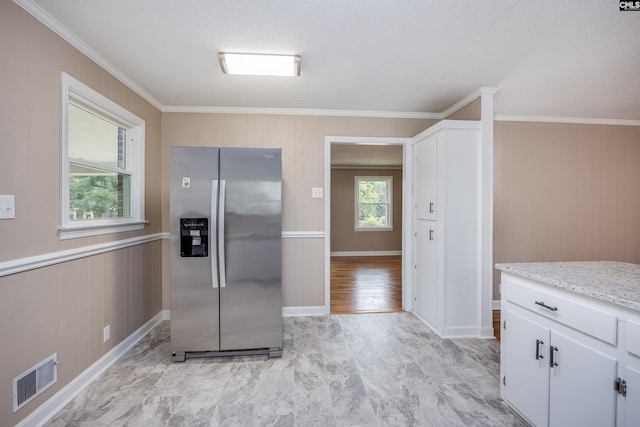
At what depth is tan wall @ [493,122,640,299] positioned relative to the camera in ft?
11.4

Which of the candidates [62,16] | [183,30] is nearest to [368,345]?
[183,30]

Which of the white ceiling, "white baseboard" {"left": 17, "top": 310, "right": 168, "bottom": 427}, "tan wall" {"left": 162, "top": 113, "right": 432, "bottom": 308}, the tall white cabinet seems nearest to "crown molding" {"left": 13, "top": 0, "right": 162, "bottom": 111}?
the white ceiling

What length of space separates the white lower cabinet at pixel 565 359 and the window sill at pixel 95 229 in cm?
284

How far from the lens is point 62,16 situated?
5.56ft

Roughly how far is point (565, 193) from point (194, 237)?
436 centimetres

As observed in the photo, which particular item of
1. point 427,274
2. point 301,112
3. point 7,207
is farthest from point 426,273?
point 7,207

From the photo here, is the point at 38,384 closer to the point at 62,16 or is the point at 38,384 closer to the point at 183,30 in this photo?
the point at 62,16

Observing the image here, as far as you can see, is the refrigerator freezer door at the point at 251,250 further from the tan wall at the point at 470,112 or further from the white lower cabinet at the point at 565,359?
the tan wall at the point at 470,112

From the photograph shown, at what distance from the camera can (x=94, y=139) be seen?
2.26 metres

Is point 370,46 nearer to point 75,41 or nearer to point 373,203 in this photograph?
point 75,41

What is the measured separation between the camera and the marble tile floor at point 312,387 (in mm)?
1693

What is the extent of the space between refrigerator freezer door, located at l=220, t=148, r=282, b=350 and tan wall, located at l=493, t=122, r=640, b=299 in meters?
2.77

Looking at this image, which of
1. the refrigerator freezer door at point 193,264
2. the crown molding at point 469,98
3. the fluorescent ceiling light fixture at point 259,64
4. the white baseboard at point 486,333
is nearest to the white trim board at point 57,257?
the refrigerator freezer door at point 193,264

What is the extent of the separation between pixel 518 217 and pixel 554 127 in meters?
1.24
